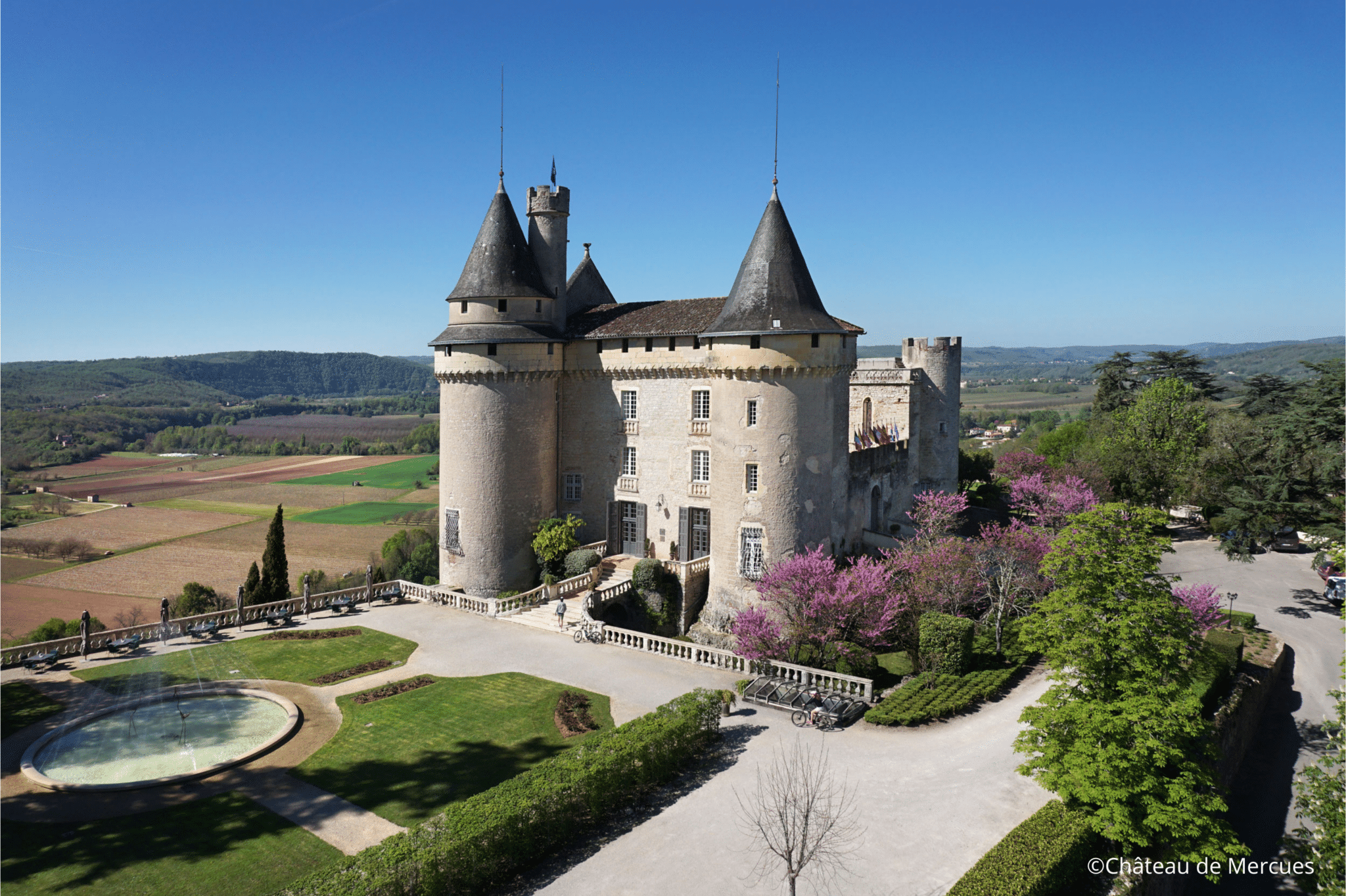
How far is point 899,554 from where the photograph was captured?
1246 inches

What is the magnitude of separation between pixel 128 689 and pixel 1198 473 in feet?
188

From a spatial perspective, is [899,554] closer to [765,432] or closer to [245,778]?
[765,432]

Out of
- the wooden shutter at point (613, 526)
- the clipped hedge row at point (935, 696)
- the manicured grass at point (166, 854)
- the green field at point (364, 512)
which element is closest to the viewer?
the manicured grass at point (166, 854)

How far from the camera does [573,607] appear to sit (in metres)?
33.1

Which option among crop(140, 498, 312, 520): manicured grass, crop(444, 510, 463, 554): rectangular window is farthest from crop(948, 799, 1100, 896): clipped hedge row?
crop(140, 498, 312, 520): manicured grass

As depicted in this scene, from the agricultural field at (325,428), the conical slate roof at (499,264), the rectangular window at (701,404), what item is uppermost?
the conical slate roof at (499,264)

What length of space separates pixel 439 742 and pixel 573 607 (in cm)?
1185

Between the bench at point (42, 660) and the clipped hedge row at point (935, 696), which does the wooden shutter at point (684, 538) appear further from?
the bench at point (42, 660)

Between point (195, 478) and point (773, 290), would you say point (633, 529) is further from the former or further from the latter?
point (195, 478)

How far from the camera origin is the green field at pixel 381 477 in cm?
9456

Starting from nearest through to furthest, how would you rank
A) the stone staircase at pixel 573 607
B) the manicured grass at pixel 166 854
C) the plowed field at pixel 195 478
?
the manicured grass at pixel 166 854 → the stone staircase at pixel 573 607 → the plowed field at pixel 195 478

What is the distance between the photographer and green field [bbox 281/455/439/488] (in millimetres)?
94562

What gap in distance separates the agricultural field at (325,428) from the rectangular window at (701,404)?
331 feet

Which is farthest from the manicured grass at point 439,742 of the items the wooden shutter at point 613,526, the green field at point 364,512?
the green field at point 364,512
